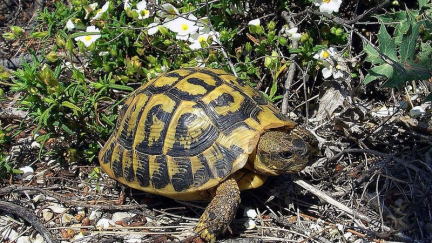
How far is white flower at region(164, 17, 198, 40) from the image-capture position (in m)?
3.76

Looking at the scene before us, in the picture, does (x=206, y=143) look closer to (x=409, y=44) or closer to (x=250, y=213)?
(x=250, y=213)

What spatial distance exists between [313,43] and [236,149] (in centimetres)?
147

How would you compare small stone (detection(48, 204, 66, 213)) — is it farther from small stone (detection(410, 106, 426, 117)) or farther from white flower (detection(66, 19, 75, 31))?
small stone (detection(410, 106, 426, 117))

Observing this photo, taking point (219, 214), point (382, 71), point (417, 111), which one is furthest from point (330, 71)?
point (219, 214)

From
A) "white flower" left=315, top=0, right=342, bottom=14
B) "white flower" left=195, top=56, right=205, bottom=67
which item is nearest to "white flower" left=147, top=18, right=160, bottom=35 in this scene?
"white flower" left=195, top=56, right=205, bottom=67

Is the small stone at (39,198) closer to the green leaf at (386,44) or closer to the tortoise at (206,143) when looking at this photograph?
the tortoise at (206,143)

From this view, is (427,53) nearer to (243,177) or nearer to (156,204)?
(243,177)

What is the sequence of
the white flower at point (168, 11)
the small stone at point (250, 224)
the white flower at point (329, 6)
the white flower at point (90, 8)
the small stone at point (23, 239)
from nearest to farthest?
the small stone at point (250, 224) < the small stone at point (23, 239) < the white flower at point (329, 6) < the white flower at point (168, 11) < the white flower at point (90, 8)

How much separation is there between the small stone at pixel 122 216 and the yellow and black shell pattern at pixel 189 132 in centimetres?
28

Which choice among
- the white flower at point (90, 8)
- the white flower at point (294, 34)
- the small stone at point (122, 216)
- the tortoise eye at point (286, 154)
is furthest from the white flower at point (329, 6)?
the small stone at point (122, 216)

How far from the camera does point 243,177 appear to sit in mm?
3018

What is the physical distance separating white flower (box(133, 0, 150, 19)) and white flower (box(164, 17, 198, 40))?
19 centimetres

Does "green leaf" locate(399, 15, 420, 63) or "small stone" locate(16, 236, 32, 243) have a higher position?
"green leaf" locate(399, 15, 420, 63)

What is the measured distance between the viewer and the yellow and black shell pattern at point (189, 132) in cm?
285
